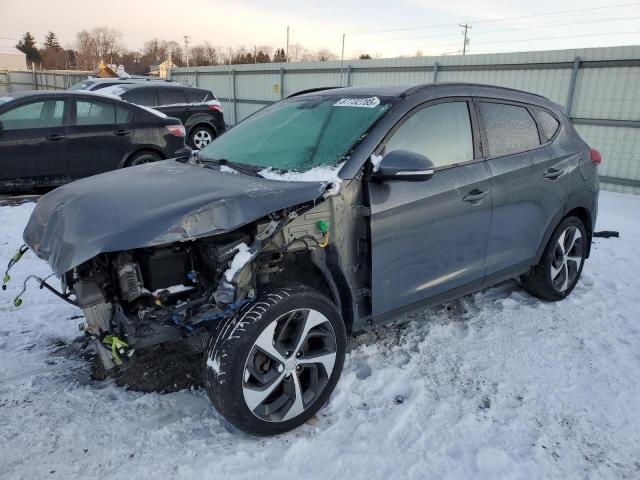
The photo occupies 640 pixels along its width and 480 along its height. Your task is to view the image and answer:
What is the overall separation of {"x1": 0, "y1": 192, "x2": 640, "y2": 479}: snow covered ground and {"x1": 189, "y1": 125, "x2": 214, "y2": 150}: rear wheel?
8.52 metres

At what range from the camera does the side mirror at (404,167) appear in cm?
271

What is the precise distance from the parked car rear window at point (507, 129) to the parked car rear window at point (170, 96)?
9762mm

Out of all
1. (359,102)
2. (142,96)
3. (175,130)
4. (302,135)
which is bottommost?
(175,130)

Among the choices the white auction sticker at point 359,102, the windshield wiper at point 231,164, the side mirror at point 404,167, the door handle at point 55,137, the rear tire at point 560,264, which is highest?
the white auction sticker at point 359,102

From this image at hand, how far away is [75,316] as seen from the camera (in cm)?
379

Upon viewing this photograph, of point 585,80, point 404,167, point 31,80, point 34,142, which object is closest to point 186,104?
point 34,142

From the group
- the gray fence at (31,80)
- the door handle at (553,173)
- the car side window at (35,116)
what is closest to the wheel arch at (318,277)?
the door handle at (553,173)

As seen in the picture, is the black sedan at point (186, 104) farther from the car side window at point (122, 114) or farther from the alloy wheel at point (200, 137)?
the car side window at point (122, 114)

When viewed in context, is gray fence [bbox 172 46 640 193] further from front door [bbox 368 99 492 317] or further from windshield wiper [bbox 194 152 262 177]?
windshield wiper [bbox 194 152 262 177]

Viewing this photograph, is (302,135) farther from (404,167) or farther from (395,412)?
(395,412)

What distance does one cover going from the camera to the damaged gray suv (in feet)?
7.70

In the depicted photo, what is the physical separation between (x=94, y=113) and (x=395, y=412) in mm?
6620

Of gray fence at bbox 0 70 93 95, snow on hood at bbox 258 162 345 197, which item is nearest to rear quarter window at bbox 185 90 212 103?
snow on hood at bbox 258 162 345 197

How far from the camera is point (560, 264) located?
14.0 ft
